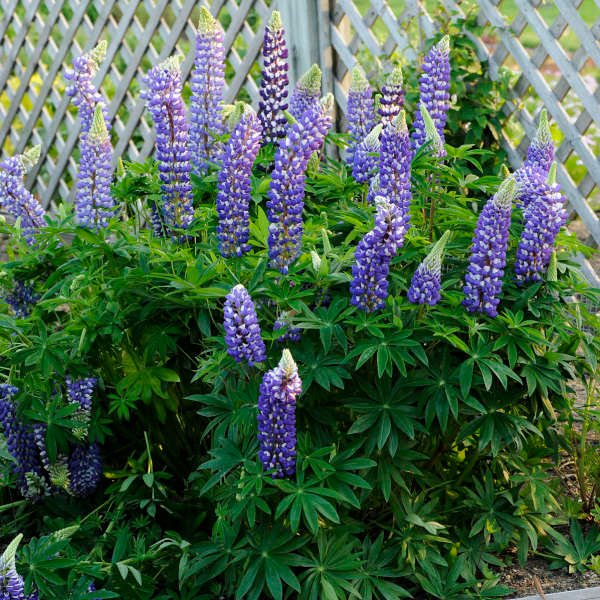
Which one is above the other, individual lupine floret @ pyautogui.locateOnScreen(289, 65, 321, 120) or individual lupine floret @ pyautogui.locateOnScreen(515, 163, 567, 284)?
A: individual lupine floret @ pyautogui.locateOnScreen(289, 65, 321, 120)

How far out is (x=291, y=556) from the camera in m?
2.08

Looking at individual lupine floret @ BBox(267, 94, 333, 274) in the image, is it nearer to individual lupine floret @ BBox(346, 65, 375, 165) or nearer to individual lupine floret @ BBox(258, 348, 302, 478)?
individual lupine floret @ BBox(258, 348, 302, 478)

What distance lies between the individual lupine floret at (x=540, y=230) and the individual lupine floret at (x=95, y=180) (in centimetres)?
111

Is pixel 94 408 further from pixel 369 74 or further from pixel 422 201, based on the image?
pixel 369 74

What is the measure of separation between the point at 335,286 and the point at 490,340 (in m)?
0.40

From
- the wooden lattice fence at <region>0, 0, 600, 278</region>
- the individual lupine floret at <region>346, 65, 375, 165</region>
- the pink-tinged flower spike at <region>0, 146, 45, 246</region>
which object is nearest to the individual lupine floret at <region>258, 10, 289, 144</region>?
the individual lupine floret at <region>346, 65, 375, 165</region>

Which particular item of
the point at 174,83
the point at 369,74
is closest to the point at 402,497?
the point at 174,83

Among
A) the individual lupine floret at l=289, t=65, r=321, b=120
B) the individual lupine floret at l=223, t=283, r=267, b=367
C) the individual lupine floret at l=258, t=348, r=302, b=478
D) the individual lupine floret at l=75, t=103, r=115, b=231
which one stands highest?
the individual lupine floret at l=289, t=65, r=321, b=120

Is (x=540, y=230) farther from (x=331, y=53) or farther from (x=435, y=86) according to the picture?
(x=331, y=53)

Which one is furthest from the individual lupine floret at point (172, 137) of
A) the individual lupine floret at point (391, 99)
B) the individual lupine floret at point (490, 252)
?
the individual lupine floret at point (490, 252)

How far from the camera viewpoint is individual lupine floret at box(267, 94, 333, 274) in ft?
6.97

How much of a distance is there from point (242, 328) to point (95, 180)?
83 centimetres

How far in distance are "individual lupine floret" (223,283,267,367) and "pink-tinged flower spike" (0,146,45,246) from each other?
2.79 feet

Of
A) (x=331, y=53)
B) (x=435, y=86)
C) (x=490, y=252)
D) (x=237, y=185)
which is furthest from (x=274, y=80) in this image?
(x=331, y=53)
